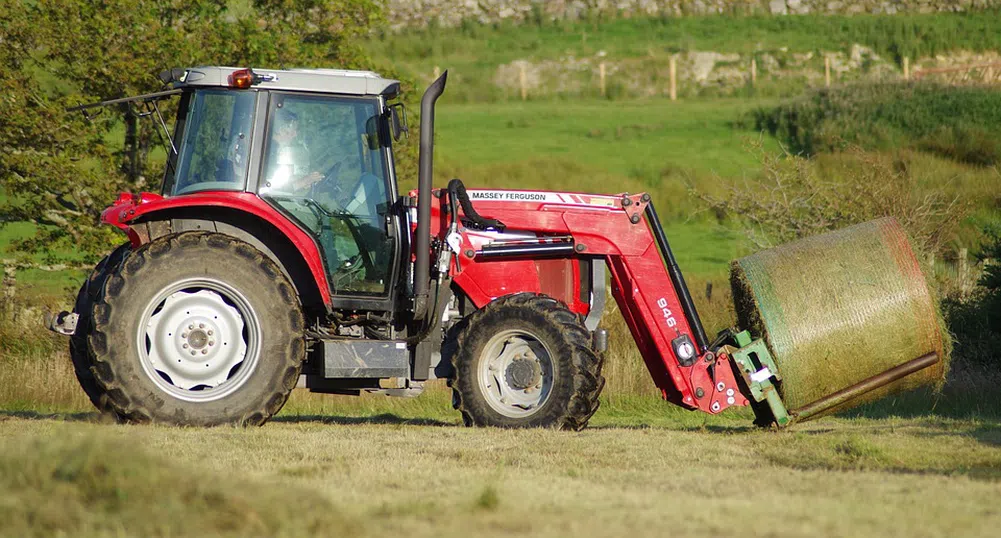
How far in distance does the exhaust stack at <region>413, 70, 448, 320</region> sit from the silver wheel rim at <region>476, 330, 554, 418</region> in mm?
661

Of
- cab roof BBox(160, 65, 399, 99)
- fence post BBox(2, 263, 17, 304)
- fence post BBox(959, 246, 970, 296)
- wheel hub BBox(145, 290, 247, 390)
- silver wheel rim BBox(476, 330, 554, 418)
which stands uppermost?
cab roof BBox(160, 65, 399, 99)

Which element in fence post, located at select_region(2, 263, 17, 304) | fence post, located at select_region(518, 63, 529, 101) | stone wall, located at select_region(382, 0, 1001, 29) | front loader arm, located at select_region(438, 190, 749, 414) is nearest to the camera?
front loader arm, located at select_region(438, 190, 749, 414)

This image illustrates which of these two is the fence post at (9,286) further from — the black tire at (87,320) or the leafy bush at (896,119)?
the leafy bush at (896,119)

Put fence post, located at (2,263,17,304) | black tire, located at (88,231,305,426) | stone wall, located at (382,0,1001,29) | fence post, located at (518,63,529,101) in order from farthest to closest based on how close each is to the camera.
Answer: stone wall, located at (382,0,1001,29), fence post, located at (518,63,529,101), fence post, located at (2,263,17,304), black tire, located at (88,231,305,426)

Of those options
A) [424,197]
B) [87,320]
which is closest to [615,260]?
[424,197]

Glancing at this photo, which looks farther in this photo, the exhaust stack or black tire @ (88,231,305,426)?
the exhaust stack

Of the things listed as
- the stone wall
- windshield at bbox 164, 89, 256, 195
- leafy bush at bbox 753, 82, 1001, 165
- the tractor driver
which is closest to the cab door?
the tractor driver

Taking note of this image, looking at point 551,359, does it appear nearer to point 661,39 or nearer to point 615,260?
point 615,260

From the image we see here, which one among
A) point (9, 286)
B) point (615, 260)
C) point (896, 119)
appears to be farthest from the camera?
point (896, 119)

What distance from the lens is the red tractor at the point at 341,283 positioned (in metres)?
9.86

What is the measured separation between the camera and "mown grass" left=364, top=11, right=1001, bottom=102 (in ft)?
165

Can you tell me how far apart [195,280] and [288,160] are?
112 centimetres

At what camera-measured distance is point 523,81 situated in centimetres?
4838

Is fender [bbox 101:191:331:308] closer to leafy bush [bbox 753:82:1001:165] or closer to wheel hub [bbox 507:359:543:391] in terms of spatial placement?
wheel hub [bbox 507:359:543:391]
